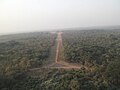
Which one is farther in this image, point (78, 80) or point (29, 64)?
point (29, 64)

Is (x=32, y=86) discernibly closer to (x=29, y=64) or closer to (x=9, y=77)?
(x=9, y=77)

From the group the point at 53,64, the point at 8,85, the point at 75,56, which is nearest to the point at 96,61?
the point at 75,56

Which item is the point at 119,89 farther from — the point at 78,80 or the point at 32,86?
the point at 32,86

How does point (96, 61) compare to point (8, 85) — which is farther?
point (96, 61)

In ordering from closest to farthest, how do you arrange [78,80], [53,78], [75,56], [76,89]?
[76,89] → [78,80] → [53,78] → [75,56]

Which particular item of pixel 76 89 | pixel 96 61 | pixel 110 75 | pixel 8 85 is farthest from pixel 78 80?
pixel 96 61

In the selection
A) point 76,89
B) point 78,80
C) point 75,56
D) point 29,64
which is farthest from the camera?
point 75,56

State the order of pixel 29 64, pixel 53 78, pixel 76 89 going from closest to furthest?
pixel 76 89 < pixel 53 78 < pixel 29 64

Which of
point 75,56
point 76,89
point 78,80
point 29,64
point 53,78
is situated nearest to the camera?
point 76,89
